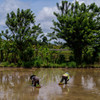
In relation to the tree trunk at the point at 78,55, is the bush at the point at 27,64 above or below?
below

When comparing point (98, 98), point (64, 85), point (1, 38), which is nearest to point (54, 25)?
point (1, 38)

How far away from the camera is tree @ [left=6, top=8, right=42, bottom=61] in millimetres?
22672

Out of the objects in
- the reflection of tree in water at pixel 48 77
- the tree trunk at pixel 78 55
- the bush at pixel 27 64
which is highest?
the tree trunk at pixel 78 55

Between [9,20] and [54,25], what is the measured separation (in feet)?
20.2

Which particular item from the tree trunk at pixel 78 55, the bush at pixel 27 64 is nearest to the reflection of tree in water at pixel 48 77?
the bush at pixel 27 64

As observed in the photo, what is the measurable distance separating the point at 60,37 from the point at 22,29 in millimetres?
5320

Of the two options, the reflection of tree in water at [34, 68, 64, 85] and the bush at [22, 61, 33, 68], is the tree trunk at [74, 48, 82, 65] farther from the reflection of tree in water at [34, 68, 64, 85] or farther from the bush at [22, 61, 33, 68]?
the reflection of tree in water at [34, 68, 64, 85]

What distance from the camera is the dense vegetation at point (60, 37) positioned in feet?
73.9

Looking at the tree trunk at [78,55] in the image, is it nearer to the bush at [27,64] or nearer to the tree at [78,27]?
the tree at [78,27]

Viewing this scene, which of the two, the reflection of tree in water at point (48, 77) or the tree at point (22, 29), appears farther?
the tree at point (22, 29)

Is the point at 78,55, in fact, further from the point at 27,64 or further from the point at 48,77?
the point at 48,77

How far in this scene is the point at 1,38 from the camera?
2473cm

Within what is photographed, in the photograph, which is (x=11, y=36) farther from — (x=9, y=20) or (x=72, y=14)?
(x=72, y=14)

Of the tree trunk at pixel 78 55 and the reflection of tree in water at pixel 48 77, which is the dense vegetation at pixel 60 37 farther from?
the reflection of tree in water at pixel 48 77
